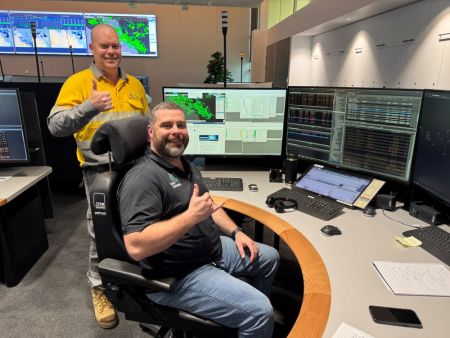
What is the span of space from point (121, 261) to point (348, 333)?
84 cm

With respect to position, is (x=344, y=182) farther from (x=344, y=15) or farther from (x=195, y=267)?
(x=344, y=15)

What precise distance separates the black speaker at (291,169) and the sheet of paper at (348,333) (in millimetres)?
1246

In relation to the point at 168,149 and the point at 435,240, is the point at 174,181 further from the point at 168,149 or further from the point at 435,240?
the point at 435,240

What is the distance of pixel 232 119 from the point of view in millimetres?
2174

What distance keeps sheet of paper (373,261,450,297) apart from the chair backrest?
3.12 feet

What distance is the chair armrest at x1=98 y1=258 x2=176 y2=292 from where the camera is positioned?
1.19 metres

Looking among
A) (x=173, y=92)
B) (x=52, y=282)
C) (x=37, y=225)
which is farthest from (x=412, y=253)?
(x=37, y=225)

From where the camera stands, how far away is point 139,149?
136 centimetres

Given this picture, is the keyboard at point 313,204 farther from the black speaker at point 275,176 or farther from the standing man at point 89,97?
the standing man at point 89,97

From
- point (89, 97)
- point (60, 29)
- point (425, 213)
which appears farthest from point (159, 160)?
point (60, 29)

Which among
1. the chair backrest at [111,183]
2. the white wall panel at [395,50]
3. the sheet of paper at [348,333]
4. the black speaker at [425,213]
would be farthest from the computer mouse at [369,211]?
the white wall panel at [395,50]

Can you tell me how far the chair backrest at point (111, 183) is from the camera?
4.06 ft

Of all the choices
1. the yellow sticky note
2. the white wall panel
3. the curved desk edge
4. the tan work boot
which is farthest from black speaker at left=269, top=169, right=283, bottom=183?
the white wall panel

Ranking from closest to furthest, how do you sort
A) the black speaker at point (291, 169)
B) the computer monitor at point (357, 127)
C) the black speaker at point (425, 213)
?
the black speaker at point (425, 213), the computer monitor at point (357, 127), the black speaker at point (291, 169)
